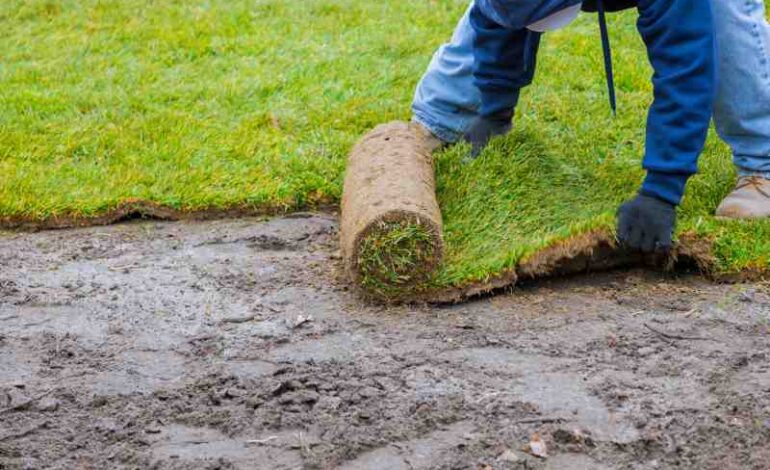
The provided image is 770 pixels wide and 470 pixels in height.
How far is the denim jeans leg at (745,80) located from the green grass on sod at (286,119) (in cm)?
21

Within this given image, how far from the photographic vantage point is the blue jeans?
12.9ft

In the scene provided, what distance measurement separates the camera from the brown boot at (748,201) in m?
4.01

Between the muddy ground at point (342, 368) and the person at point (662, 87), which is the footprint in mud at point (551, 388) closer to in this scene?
the muddy ground at point (342, 368)

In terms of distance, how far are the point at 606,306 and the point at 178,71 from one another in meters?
3.11

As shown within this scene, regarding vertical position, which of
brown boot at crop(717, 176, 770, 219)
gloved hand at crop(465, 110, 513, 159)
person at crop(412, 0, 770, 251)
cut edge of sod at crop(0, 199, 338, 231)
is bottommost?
cut edge of sod at crop(0, 199, 338, 231)

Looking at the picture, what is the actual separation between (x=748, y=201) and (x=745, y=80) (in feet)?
1.33

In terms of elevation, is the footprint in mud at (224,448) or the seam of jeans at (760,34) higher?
the seam of jeans at (760,34)

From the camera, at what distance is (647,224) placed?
368cm

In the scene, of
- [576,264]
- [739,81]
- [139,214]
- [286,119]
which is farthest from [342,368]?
[286,119]

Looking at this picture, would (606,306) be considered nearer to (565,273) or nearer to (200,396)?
(565,273)

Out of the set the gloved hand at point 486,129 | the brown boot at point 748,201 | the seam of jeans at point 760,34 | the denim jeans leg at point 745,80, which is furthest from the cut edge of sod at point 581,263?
the gloved hand at point 486,129

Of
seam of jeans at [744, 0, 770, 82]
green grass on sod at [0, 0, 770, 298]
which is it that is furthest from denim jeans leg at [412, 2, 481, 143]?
seam of jeans at [744, 0, 770, 82]

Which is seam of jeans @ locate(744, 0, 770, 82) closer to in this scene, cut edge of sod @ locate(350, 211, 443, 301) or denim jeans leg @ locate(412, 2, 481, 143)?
denim jeans leg @ locate(412, 2, 481, 143)

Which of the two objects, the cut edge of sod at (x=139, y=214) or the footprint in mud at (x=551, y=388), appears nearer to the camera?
the footprint in mud at (x=551, y=388)
